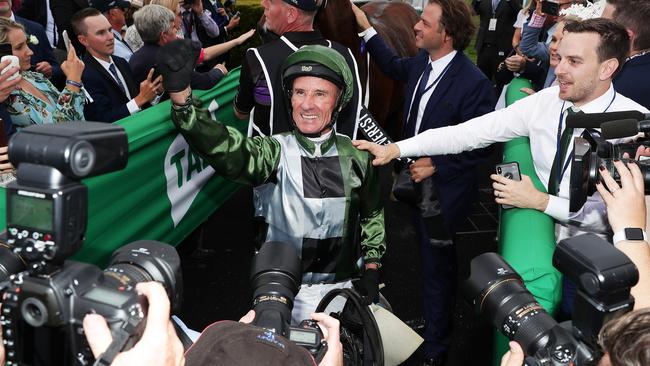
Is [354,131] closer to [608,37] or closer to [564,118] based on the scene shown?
[564,118]

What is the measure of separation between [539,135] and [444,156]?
2.92 feet

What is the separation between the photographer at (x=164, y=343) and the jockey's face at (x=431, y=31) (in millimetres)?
3109

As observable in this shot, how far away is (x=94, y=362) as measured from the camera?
1275 mm

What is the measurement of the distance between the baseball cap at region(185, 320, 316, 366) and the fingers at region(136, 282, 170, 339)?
9 centimetres

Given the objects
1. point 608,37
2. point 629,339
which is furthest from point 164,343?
point 608,37

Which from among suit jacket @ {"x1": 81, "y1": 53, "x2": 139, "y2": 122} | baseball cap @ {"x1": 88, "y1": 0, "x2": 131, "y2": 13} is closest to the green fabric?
suit jacket @ {"x1": 81, "y1": 53, "x2": 139, "y2": 122}

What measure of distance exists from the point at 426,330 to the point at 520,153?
1364 mm

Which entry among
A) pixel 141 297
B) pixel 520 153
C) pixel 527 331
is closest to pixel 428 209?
pixel 520 153

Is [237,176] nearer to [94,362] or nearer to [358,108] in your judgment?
[358,108]

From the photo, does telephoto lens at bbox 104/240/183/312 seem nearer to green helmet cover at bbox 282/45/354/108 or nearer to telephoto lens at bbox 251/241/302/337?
telephoto lens at bbox 251/241/302/337

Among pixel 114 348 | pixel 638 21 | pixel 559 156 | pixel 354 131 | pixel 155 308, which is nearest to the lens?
pixel 114 348

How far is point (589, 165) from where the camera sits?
2295 mm

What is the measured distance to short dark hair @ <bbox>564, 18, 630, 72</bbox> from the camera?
2.96 meters

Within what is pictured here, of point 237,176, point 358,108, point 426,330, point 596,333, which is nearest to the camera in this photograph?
point 596,333
